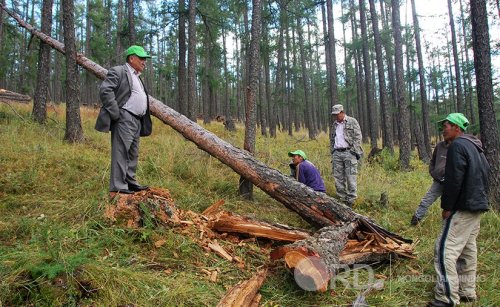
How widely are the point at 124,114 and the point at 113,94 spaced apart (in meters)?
0.30

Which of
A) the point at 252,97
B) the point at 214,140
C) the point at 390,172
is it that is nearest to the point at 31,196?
the point at 214,140

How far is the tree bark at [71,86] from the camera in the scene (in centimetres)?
841

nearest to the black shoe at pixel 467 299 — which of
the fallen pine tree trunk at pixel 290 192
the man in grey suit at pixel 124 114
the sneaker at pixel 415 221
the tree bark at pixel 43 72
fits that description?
the fallen pine tree trunk at pixel 290 192

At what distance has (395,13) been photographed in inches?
553

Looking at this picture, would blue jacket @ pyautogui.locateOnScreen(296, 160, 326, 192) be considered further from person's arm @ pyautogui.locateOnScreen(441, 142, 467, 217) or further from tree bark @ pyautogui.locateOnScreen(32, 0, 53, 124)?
tree bark @ pyautogui.locateOnScreen(32, 0, 53, 124)

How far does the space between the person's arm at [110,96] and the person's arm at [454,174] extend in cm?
402

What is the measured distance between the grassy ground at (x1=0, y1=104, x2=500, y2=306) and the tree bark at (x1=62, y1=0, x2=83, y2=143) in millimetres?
387

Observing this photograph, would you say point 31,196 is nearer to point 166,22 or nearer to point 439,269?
point 439,269

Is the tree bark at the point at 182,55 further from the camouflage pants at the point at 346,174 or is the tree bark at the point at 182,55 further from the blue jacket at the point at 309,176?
the blue jacket at the point at 309,176

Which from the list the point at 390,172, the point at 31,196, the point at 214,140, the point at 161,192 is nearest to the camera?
the point at 161,192

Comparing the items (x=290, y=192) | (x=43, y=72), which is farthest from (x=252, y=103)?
(x=43, y=72)

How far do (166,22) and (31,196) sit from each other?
11541mm

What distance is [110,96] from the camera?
434 centimetres

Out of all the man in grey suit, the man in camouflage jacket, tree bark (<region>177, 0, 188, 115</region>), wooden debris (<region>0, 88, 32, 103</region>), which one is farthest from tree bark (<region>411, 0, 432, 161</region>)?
wooden debris (<region>0, 88, 32, 103</region>)
